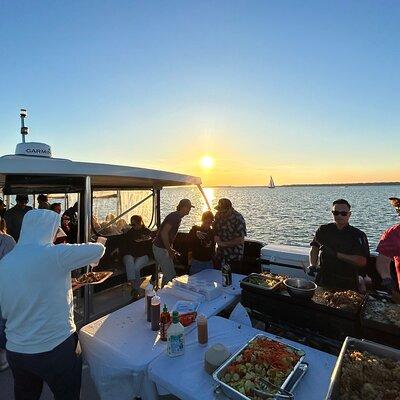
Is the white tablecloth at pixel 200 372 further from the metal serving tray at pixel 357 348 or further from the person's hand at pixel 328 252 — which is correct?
the person's hand at pixel 328 252

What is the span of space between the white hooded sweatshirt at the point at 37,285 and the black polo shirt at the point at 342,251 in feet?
9.87

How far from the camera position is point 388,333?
7.12ft

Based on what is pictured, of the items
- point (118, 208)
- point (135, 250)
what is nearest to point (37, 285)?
point (135, 250)

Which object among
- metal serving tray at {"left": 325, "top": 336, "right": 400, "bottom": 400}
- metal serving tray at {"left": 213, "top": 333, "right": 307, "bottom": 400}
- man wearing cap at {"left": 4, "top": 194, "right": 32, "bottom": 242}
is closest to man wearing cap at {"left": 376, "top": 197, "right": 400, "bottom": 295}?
metal serving tray at {"left": 325, "top": 336, "right": 400, "bottom": 400}

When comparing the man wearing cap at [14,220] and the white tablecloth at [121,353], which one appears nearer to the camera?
the white tablecloth at [121,353]

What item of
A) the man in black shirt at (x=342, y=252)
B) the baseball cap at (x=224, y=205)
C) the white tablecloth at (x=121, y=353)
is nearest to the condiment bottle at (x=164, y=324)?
the white tablecloth at (x=121, y=353)

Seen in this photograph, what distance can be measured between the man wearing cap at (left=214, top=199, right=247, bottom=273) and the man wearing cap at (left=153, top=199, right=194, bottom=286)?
24.8 inches

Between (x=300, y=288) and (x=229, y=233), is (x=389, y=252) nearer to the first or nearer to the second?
(x=300, y=288)

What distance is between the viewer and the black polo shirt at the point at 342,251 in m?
3.42

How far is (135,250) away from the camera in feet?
20.6

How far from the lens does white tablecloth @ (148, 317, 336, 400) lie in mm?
1781

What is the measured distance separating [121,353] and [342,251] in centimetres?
286

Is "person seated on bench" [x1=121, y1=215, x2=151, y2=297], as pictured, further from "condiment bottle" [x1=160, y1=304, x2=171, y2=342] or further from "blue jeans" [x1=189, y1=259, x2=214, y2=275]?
"condiment bottle" [x1=160, y1=304, x2=171, y2=342]

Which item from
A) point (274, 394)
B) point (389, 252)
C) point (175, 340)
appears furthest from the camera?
point (389, 252)
